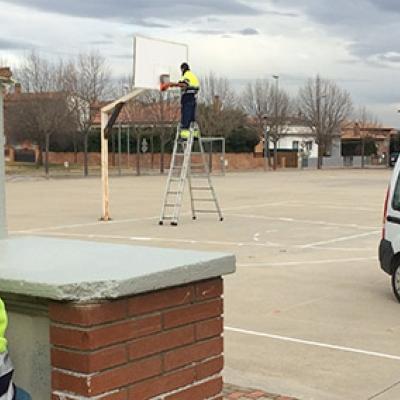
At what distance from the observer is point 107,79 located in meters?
55.8

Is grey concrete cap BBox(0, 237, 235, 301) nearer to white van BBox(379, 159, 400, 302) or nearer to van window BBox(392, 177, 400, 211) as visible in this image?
white van BBox(379, 159, 400, 302)

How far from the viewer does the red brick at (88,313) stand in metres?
2.80

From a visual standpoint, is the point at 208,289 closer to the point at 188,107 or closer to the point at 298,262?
the point at 298,262

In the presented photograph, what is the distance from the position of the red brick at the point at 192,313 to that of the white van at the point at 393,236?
5.93 m

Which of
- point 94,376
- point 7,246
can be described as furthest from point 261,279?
point 94,376

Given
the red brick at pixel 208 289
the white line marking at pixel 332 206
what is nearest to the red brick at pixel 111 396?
the red brick at pixel 208 289

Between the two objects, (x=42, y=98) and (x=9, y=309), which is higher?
(x=42, y=98)

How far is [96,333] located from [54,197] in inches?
1099

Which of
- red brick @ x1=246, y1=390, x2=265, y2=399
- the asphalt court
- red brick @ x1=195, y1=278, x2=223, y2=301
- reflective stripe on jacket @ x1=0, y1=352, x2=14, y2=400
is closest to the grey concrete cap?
red brick @ x1=195, y1=278, x2=223, y2=301

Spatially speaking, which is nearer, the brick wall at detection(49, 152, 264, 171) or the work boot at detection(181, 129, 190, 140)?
the work boot at detection(181, 129, 190, 140)

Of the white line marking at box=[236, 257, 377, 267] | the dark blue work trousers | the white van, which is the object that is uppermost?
the dark blue work trousers

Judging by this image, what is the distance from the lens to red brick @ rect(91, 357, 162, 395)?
287 cm

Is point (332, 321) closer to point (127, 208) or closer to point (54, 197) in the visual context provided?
point (127, 208)

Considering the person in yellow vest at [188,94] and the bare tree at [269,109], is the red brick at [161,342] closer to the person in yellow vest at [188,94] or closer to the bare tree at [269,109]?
the person in yellow vest at [188,94]
